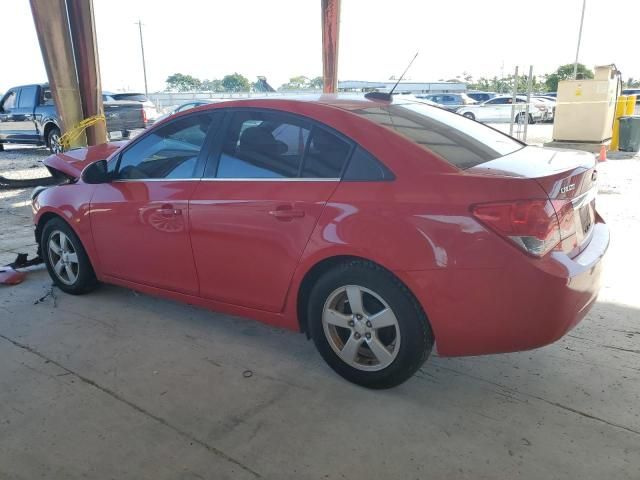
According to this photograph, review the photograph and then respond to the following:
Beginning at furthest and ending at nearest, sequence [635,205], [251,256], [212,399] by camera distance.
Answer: [635,205], [251,256], [212,399]

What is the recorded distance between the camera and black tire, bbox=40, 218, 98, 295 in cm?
425

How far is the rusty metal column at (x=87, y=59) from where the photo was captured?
28.8 ft

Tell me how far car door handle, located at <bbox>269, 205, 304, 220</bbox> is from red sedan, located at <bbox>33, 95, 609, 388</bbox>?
1 centimetres

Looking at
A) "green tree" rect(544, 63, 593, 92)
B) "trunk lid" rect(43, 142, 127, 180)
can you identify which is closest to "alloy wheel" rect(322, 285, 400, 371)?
"trunk lid" rect(43, 142, 127, 180)

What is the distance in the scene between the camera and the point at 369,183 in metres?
2.71

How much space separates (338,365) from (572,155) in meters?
1.91

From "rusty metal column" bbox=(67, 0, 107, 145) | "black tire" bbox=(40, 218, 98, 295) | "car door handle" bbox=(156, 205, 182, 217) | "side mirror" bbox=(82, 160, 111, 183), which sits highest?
"rusty metal column" bbox=(67, 0, 107, 145)

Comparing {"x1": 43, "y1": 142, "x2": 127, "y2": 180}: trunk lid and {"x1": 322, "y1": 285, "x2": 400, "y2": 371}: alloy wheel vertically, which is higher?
{"x1": 43, "y1": 142, "x2": 127, "y2": 180}: trunk lid

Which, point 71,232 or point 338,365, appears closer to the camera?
point 338,365

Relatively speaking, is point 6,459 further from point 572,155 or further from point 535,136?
point 535,136

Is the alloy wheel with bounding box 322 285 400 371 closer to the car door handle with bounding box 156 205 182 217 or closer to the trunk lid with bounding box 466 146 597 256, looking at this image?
the trunk lid with bounding box 466 146 597 256

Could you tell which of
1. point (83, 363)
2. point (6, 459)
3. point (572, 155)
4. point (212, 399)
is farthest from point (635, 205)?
point (6, 459)

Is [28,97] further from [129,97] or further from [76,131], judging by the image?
[76,131]

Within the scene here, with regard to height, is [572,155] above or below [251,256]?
above
